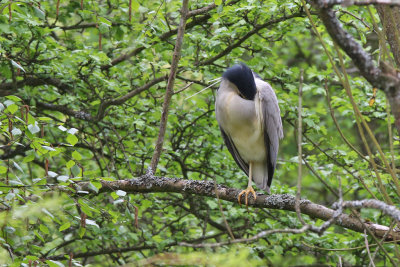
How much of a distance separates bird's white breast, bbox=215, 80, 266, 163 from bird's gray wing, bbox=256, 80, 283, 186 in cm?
5

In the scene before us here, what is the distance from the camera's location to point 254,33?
509 centimetres

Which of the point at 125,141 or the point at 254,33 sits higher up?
the point at 254,33

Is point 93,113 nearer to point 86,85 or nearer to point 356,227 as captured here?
point 86,85

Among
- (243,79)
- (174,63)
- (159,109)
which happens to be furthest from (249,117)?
(174,63)

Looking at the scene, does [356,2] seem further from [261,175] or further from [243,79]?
[261,175]

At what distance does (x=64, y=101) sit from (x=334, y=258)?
3040mm

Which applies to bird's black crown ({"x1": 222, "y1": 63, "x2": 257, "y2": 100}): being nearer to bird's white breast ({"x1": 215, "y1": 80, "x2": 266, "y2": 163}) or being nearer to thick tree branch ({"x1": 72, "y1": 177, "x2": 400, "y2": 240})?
bird's white breast ({"x1": 215, "y1": 80, "x2": 266, "y2": 163})

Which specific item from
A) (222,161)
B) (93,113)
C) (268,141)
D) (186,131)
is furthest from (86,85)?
(268,141)

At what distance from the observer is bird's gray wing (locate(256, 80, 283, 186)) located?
14.9ft

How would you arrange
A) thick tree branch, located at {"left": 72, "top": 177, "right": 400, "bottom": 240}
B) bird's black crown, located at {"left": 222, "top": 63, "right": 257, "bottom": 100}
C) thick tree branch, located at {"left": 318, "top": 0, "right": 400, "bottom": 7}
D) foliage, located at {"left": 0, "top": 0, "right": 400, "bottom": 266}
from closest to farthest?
1. thick tree branch, located at {"left": 318, "top": 0, "right": 400, "bottom": 7}
2. thick tree branch, located at {"left": 72, "top": 177, "right": 400, "bottom": 240}
3. bird's black crown, located at {"left": 222, "top": 63, "right": 257, "bottom": 100}
4. foliage, located at {"left": 0, "top": 0, "right": 400, "bottom": 266}

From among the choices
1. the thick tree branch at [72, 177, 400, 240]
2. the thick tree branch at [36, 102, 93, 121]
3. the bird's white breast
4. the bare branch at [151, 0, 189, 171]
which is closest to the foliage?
the thick tree branch at [36, 102, 93, 121]

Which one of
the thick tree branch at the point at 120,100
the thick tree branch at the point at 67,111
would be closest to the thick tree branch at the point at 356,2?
the thick tree branch at the point at 120,100

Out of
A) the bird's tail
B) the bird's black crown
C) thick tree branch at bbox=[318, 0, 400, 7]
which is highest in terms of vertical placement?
thick tree branch at bbox=[318, 0, 400, 7]

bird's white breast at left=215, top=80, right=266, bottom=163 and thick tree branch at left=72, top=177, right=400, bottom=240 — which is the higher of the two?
bird's white breast at left=215, top=80, right=266, bottom=163
